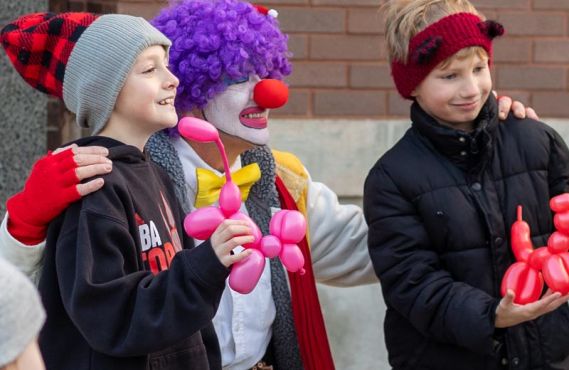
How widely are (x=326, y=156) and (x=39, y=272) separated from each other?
2.36 meters

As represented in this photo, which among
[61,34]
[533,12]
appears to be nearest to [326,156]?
[533,12]

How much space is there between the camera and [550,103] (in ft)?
17.6

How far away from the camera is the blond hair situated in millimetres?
3730

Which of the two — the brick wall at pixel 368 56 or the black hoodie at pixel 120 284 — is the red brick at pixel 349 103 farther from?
the black hoodie at pixel 120 284

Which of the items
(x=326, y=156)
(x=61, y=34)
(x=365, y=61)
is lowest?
(x=326, y=156)

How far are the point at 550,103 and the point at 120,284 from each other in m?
2.98

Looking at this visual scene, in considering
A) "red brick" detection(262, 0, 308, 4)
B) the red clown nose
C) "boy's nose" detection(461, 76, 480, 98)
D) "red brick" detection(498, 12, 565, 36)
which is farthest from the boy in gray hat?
"red brick" detection(498, 12, 565, 36)

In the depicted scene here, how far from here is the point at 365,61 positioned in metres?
5.32

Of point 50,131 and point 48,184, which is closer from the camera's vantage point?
point 48,184

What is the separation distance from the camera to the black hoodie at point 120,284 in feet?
9.38

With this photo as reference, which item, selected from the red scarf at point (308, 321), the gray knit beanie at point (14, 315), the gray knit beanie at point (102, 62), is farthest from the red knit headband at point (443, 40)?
the gray knit beanie at point (14, 315)

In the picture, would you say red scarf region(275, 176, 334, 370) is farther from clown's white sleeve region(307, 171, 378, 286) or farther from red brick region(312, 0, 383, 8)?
red brick region(312, 0, 383, 8)

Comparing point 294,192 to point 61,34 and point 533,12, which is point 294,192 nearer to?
point 61,34

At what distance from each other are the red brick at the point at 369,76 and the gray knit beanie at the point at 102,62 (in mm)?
2195
